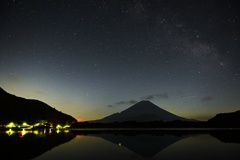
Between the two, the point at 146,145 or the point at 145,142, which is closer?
the point at 146,145

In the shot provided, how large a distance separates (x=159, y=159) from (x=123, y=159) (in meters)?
2.89

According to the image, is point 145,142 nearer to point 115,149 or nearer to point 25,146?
point 115,149

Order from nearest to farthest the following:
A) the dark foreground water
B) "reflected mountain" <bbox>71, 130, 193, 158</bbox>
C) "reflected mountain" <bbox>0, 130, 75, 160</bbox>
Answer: "reflected mountain" <bbox>0, 130, 75, 160</bbox>, the dark foreground water, "reflected mountain" <bbox>71, 130, 193, 158</bbox>

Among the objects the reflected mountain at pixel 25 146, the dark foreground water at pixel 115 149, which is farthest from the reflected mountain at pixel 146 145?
the reflected mountain at pixel 25 146

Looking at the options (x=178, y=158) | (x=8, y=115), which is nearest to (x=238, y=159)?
(x=178, y=158)

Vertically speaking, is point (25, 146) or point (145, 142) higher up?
point (25, 146)

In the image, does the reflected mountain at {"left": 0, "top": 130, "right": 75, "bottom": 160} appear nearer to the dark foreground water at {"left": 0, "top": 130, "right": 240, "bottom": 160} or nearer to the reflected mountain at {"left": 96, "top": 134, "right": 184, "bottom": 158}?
the dark foreground water at {"left": 0, "top": 130, "right": 240, "bottom": 160}

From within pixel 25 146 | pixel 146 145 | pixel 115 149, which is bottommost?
pixel 146 145

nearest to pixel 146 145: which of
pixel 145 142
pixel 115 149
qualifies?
pixel 145 142

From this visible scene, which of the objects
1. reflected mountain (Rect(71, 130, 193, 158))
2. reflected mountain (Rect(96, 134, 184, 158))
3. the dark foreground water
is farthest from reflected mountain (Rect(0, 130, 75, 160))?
reflected mountain (Rect(71, 130, 193, 158))

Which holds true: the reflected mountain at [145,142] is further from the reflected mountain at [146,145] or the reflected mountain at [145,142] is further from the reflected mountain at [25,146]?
the reflected mountain at [25,146]

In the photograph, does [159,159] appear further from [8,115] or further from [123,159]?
[8,115]

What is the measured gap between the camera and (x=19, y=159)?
59.0 feet

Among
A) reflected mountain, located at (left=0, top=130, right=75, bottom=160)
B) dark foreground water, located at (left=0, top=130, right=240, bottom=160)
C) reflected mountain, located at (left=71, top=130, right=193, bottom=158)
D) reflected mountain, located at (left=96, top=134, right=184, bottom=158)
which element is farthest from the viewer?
reflected mountain, located at (left=71, top=130, right=193, bottom=158)
